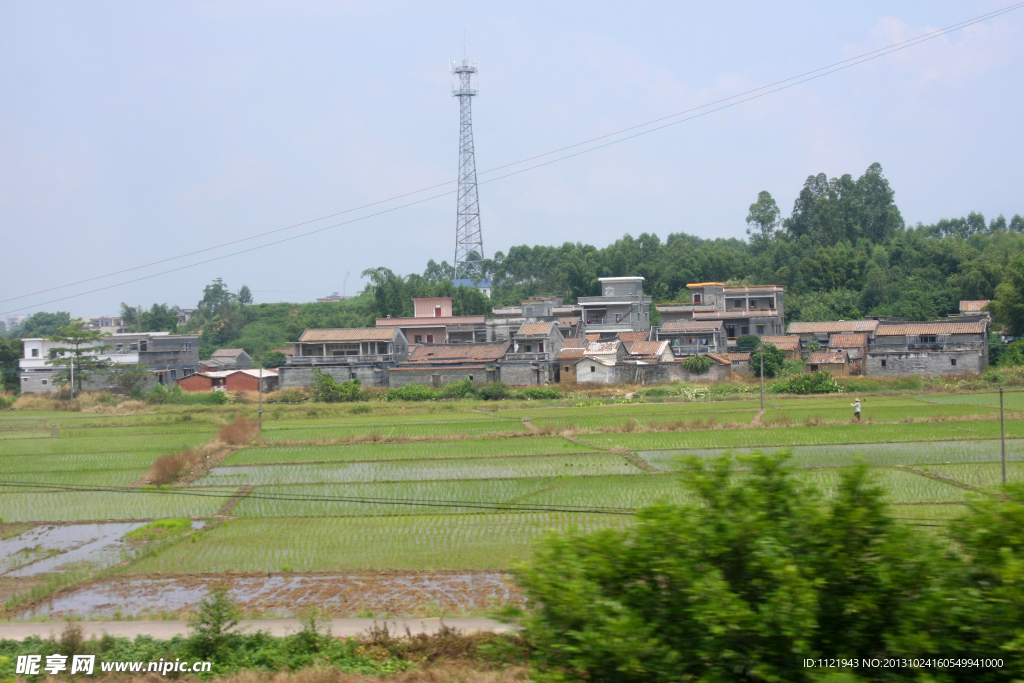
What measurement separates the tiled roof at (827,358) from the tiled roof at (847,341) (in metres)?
1.04

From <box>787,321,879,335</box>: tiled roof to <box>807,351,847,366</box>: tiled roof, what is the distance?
477 cm

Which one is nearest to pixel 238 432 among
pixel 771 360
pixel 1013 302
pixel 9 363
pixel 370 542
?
pixel 370 542

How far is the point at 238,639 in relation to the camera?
9.20 metres

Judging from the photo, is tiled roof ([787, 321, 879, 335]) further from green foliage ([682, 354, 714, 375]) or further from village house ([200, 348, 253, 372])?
village house ([200, 348, 253, 372])

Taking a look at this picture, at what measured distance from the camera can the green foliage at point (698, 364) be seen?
42.3 m

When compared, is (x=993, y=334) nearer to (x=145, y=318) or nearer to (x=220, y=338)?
(x=220, y=338)

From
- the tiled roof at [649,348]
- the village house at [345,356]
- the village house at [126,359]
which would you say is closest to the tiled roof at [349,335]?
the village house at [345,356]

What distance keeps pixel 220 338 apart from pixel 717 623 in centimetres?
7402

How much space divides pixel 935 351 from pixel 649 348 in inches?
606

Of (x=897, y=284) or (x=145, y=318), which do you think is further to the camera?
(x=145, y=318)

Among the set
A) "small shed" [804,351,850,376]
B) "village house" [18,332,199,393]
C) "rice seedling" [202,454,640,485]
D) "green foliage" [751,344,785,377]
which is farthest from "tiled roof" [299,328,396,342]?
"small shed" [804,351,850,376]

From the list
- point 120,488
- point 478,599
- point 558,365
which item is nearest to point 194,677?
point 478,599

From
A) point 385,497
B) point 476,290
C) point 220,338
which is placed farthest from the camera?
point 220,338

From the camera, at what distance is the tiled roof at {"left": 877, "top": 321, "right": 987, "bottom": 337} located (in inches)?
1581
